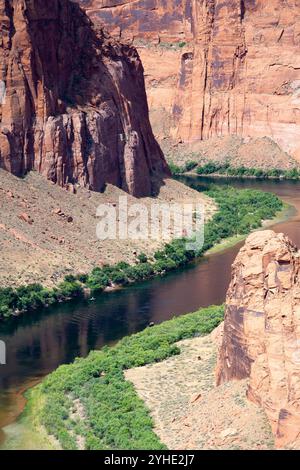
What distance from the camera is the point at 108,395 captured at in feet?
147

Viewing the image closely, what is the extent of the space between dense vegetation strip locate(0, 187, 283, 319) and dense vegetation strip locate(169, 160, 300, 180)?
2078cm

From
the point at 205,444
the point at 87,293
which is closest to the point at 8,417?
the point at 205,444

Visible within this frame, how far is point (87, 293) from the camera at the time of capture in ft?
222

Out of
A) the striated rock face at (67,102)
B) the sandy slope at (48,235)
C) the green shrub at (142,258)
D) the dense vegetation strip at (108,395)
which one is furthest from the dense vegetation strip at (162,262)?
the dense vegetation strip at (108,395)

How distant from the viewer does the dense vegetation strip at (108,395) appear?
40812 millimetres

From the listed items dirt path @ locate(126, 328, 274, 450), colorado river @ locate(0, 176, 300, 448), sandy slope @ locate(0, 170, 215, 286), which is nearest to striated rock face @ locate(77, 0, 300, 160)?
sandy slope @ locate(0, 170, 215, 286)

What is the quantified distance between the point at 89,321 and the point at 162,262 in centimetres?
1409

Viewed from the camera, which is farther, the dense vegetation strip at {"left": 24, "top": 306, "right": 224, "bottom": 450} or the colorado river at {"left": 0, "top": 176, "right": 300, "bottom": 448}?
the colorado river at {"left": 0, "top": 176, "right": 300, "bottom": 448}

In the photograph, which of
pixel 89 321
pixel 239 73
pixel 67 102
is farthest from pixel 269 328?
pixel 239 73

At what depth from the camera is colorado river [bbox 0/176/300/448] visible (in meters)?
51.9

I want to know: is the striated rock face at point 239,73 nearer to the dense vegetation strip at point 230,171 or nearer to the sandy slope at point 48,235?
the dense vegetation strip at point 230,171

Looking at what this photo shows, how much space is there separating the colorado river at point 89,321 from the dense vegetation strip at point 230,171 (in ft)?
159

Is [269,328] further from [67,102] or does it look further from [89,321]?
[67,102]

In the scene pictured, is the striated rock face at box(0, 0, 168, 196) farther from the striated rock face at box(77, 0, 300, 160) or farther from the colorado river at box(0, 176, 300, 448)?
the striated rock face at box(77, 0, 300, 160)
